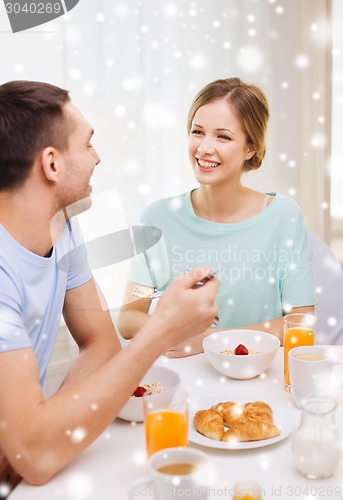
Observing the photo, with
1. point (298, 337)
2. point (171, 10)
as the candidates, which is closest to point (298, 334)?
point (298, 337)

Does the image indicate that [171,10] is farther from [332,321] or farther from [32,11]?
[332,321]

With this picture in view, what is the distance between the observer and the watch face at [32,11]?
2.28m

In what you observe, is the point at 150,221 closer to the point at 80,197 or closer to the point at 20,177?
the point at 80,197

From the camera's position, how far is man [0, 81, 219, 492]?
2.88ft

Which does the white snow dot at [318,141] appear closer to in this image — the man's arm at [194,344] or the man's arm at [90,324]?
the man's arm at [194,344]

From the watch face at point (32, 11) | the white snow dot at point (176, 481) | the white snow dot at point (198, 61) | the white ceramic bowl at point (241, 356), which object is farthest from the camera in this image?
the white snow dot at point (198, 61)

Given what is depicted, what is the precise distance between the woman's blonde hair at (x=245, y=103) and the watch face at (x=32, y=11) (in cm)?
87

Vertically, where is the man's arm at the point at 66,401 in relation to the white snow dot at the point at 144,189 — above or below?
above

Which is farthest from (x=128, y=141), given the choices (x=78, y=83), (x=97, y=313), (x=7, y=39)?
(x=97, y=313)

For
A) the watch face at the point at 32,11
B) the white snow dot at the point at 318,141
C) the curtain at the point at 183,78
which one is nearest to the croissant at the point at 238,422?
the curtain at the point at 183,78

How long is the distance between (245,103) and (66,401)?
1.12m

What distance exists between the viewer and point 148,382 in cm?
113

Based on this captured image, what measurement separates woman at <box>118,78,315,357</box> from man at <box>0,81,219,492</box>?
0.49 meters

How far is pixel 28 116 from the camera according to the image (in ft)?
3.51
